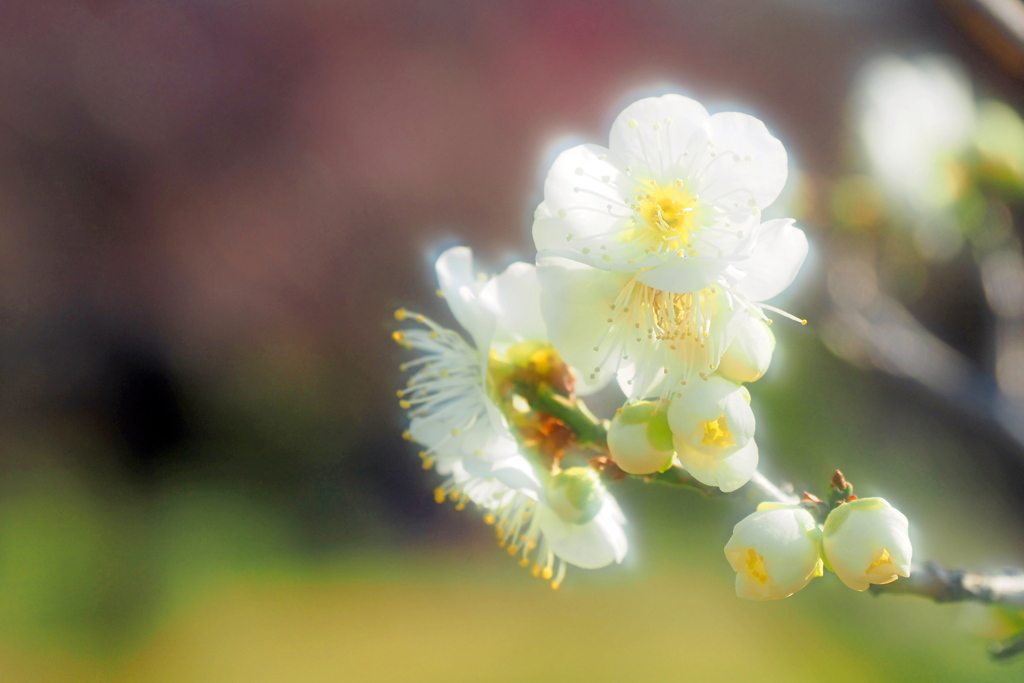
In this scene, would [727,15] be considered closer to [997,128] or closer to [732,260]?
[997,128]

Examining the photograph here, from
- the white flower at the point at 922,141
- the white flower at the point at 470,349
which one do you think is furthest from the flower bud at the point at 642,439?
the white flower at the point at 922,141

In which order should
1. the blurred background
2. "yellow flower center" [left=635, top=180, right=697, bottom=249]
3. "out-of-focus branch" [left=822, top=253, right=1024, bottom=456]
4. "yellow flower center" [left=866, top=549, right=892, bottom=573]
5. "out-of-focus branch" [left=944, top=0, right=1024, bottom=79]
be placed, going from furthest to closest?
the blurred background → "out-of-focus branch" [left=822, top=253, right=1024, bottom=456] → "out-of-focus branch" [left=944, top=0, right=1024, bottom=79] → "yellow flower center" [left=635, top=180, right=697, bottom=249] → "yellow flower center" [left=866, top=549, right=892, bottom=573]

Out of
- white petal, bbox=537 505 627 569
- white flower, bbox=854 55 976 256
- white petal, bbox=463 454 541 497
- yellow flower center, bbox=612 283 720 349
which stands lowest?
white petal, bbox=537 505 627 569

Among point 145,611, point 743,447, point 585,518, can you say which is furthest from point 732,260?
point 145,611

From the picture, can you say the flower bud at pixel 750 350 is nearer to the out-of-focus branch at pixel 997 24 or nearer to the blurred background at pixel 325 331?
the out-of-focus branch at pixel 997 24

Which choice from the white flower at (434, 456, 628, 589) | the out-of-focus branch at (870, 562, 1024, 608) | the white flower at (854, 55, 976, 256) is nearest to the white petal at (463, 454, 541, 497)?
the white flower at (434, 456, 628, 589)

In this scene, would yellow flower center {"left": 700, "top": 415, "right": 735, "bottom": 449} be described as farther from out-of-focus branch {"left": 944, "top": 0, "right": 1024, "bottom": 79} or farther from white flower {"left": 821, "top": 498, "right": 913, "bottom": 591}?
out-of-focus branch {"left": 944, "top": 0, "right": 1024, "bottom": 79}
